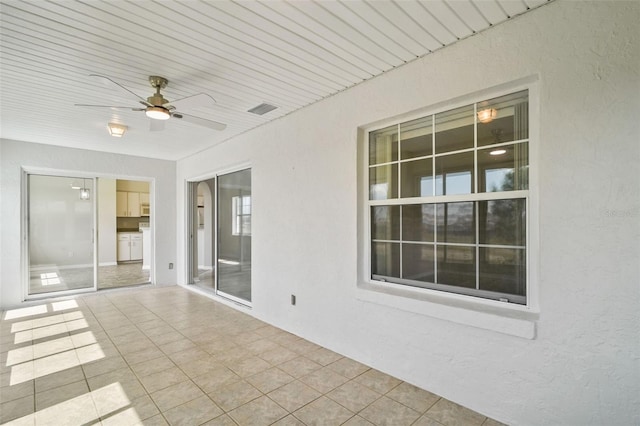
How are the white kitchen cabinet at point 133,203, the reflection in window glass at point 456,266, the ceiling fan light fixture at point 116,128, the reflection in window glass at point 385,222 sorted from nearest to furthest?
the reflection in window glass at point 456,266 < the reflection in window glass at point 385,222 < the ceiling fan light fixture at point 116,128 < the white kitchen cabinet at point 133,203

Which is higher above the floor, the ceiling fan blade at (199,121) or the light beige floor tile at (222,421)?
the ceiling fan blade at (199,121)

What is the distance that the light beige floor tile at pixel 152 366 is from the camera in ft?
9.23

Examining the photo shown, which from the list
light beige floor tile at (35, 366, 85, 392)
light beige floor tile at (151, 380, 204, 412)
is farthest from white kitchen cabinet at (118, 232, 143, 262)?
light beige floor tile at (151, 380, 204, 412)

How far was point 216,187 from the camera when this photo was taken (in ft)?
17.9

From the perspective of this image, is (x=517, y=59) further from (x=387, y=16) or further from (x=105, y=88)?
(x=105, y=88)

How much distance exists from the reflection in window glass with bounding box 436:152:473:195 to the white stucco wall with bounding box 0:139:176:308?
5834 mm

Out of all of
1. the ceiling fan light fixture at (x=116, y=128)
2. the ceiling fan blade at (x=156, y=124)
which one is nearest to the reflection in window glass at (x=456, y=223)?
the ceiling fan blade at (x=156, y=124)

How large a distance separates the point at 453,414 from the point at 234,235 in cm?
387

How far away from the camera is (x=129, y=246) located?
359 inches

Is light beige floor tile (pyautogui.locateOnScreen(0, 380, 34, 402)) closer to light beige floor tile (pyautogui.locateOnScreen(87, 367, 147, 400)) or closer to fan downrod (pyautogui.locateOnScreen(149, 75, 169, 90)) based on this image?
light beige floor tile (pyautogui.locateOnScreen(87, 367, 147, 400))

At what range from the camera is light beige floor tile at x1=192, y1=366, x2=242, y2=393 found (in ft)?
8.43

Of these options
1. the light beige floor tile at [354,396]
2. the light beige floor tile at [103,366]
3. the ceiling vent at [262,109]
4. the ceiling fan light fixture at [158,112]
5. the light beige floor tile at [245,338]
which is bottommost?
the light beige floor tile at [245,338]

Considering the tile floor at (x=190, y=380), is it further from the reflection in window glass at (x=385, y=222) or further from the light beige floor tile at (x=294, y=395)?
the reflection in window glass at (x=385, y=222)

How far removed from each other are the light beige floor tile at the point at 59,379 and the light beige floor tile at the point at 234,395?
132cm
